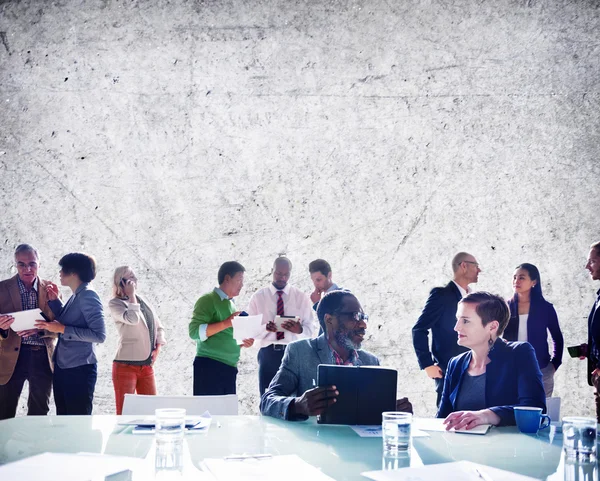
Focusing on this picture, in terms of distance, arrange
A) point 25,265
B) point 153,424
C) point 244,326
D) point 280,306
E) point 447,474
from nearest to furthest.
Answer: point 447,474 < point 153,424 < point 244,326 < point 25,265 < point 280,306

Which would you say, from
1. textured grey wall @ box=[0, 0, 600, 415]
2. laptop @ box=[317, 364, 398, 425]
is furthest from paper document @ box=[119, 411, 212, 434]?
textured grey wall @ box=[0, 0, 600, 415]

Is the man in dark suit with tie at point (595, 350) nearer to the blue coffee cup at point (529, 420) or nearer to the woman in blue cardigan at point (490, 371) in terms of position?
the woman in blue cardigan at point (490, 371)

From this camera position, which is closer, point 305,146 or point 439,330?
point 439,330

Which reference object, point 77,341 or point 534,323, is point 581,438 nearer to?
point 534,323

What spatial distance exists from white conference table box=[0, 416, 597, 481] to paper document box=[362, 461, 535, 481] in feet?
0.15

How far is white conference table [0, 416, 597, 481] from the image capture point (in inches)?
62.9

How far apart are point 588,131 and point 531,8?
1123 mm

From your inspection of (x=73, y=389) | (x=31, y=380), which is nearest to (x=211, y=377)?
(x=73, y=389)

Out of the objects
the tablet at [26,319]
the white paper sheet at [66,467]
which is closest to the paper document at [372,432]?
the white paper sheet at [66,467]

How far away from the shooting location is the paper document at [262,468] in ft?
4.79

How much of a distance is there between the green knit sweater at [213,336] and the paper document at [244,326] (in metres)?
0.21

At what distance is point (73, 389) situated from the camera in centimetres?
376

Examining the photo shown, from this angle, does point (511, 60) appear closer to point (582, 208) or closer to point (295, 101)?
point (582, 208)

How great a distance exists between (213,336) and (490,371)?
2165 millimetres
